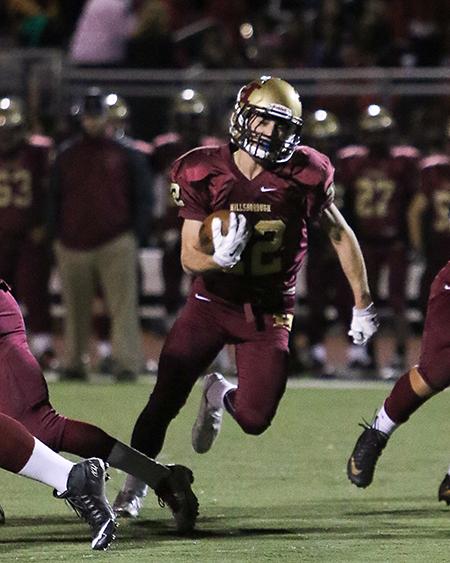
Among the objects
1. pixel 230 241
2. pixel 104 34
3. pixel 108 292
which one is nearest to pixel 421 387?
pixel 230 241

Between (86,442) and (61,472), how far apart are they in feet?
0.78

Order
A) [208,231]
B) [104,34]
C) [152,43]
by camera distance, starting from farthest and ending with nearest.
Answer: [104,34] → [152,43] → [208,231]

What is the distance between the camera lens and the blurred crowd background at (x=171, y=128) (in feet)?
32.9

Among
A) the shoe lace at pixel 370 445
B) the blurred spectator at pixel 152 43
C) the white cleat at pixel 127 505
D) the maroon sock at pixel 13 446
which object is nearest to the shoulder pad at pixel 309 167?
the shoe lace at pixel 370 445

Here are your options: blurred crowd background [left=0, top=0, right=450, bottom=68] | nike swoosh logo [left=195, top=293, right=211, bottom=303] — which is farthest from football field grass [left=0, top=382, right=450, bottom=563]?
blurred crowd background [left=0, top=0, right=450, bottom=68]

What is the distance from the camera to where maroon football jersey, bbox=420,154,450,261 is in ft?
32.9

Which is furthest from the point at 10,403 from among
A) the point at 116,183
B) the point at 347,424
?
the point at 116,183

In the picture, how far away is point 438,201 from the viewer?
1003 centimetres

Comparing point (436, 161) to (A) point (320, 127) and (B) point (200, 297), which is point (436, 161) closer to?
(A) point (320, 127)

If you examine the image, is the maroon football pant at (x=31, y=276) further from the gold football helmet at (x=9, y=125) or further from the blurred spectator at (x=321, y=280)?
the blurred spectator at (x=321, y=280)

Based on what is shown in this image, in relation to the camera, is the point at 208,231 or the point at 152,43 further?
the point at 152,43

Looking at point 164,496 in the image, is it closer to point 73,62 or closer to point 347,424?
point 347,424

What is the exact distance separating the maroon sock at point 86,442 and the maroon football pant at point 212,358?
54 cm

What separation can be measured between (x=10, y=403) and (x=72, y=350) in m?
4.96
